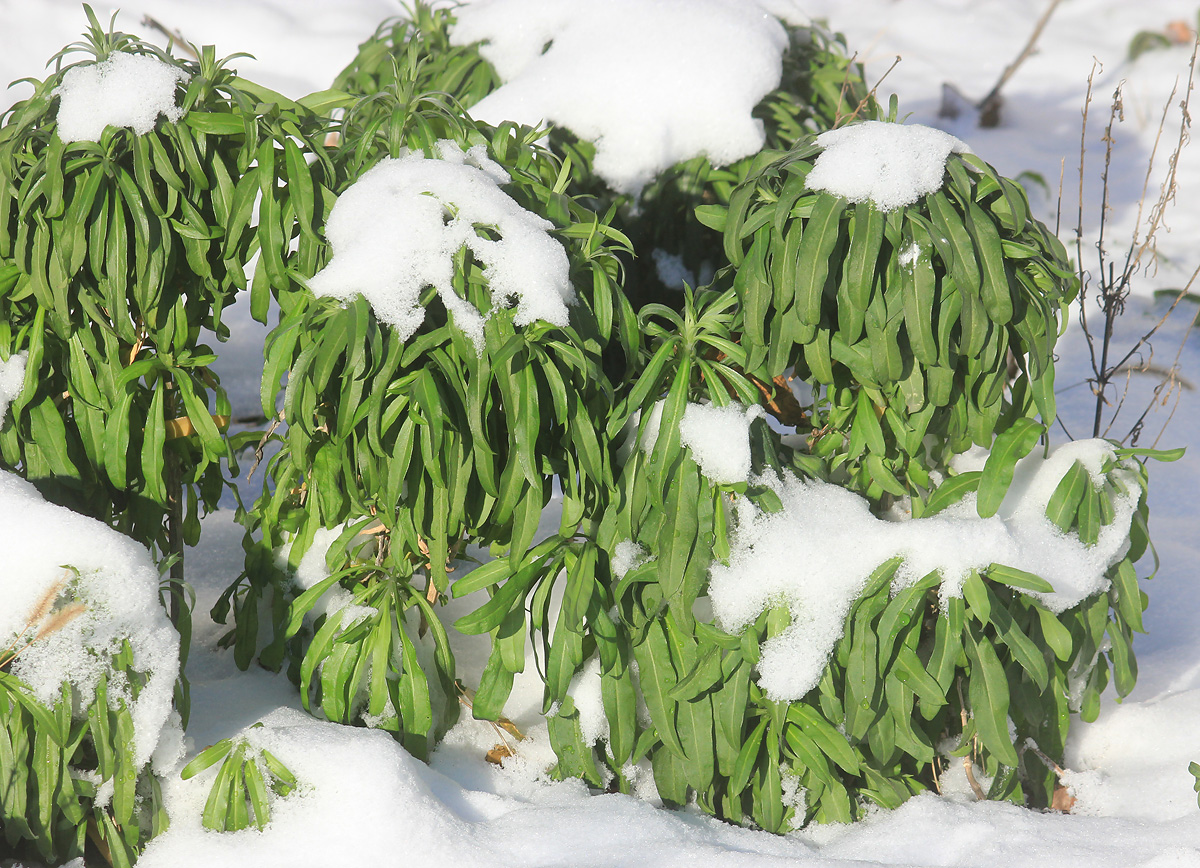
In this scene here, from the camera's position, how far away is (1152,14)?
17.9ft

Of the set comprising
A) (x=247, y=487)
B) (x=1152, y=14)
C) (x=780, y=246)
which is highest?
(x=1152, y=14)

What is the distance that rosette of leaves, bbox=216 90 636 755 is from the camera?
1390 millimetres

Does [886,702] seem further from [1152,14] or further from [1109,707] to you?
[1152,14]

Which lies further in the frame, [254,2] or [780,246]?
[254,2]

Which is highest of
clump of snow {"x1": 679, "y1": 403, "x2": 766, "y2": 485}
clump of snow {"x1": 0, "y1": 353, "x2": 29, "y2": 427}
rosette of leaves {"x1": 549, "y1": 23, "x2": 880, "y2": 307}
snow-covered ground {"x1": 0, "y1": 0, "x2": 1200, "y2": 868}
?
rosette of leaves {"x1": 549, "y1": 23, "x2": 880, "y2": 307}

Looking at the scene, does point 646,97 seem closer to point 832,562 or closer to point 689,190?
point 689,190

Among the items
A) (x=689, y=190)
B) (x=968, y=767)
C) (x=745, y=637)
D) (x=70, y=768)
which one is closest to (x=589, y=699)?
(x=745, y=637)

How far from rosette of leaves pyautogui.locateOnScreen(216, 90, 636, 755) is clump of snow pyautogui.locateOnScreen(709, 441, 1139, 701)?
0.87ft

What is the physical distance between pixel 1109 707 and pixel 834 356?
103 centimetres

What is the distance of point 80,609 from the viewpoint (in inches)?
52.1

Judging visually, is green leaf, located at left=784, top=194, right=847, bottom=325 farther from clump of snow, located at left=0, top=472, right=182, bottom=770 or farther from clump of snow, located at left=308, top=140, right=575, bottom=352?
clump of snow, located at left=0, top=472, right=182, bottom=770

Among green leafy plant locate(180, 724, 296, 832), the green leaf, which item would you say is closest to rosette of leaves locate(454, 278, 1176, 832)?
the green leaf

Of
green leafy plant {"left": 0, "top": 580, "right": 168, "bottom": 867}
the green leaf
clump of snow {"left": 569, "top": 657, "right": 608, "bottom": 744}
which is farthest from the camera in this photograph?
clump of snow {"left": 569, "top": 657, "right": 608, "bottom": 744}

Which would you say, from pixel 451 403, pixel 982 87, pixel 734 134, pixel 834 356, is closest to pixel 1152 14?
pixel 982 87
